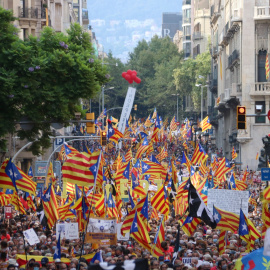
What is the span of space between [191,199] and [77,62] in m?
4.72

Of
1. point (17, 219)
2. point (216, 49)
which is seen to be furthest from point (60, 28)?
point (17, 219)

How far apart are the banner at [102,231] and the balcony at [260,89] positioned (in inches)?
1657

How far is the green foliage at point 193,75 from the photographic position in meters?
103

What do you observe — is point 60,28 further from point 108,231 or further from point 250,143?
point 108,231

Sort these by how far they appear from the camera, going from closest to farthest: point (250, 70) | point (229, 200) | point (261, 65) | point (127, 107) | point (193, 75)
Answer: point (229, 200) < point (127, 107) < point (250, 70) < point (261, 65) < point (193, 75)

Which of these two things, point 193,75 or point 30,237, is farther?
point 193,75

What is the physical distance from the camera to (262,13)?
60.4 metres

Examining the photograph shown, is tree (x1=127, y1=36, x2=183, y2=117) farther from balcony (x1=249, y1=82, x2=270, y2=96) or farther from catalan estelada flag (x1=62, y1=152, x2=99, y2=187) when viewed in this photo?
catalan estelada flag (x1=62, y1=152, x2=99, y2=187)

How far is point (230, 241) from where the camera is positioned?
2155 cm

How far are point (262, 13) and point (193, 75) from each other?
4710cm

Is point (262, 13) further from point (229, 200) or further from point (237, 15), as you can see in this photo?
point (229, 200)

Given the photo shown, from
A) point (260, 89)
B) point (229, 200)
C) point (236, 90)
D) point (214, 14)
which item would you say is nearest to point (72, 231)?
point (229, 200)

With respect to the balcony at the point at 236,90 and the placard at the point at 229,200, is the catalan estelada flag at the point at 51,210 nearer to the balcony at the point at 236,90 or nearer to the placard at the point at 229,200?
the placard at the point at 229,200

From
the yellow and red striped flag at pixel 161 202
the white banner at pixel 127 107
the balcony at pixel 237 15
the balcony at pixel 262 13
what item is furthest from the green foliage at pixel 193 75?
the yellow and red striped flag at pixel 161 202
